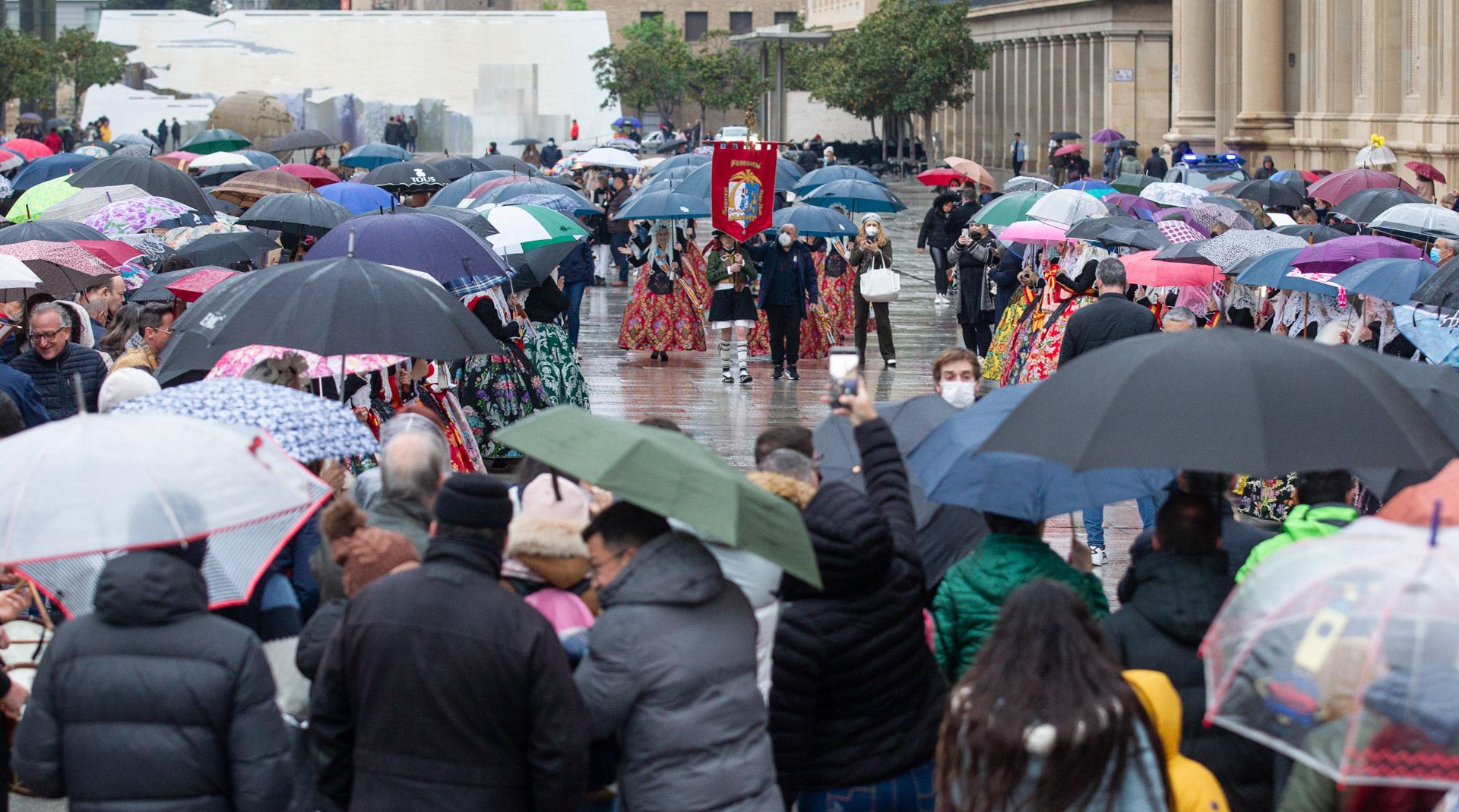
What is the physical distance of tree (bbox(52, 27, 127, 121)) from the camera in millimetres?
71938

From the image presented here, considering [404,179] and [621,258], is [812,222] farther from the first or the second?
[621,258]

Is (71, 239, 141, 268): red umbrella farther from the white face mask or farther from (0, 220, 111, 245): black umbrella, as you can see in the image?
the white face mask

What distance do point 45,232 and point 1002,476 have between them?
9582 mm

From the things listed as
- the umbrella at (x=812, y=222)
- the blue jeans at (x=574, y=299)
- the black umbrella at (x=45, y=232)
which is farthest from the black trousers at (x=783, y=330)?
the black umbrella at (x=45, y=232)

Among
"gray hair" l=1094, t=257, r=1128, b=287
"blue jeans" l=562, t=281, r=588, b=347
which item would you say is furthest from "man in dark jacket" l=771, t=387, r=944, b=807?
"blue jeans" l=562, t=281, r=588, b=347

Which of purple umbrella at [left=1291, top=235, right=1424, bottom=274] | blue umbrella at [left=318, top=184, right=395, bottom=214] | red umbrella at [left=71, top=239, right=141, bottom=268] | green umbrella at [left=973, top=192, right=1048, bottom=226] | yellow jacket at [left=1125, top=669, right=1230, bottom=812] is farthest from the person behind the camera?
blue umbrella at [left=318, top=184, right=395, bottom=214]

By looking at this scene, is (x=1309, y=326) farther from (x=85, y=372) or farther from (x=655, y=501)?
(x=655, y=501)

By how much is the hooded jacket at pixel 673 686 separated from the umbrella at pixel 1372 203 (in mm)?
14608

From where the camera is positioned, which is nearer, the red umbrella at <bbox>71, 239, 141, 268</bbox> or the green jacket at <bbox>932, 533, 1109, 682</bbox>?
the green jacket at <bbox>932, 533, 1109, 682</bbox>

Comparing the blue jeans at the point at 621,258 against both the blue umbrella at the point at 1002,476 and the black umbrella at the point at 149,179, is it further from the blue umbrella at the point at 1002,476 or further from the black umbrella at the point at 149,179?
the blue umbrella at the point at 1002,476

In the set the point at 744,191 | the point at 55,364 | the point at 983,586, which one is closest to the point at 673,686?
the point at 983,586

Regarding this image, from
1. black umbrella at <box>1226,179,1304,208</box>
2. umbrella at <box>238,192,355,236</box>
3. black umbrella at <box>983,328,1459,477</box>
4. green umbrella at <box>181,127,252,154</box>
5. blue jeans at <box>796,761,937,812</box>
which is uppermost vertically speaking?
green umbrella at <box>181,127,252,154</box>

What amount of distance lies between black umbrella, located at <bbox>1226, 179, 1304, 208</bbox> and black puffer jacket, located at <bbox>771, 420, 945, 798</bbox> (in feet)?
58.6

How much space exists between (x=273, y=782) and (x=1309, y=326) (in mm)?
9315
